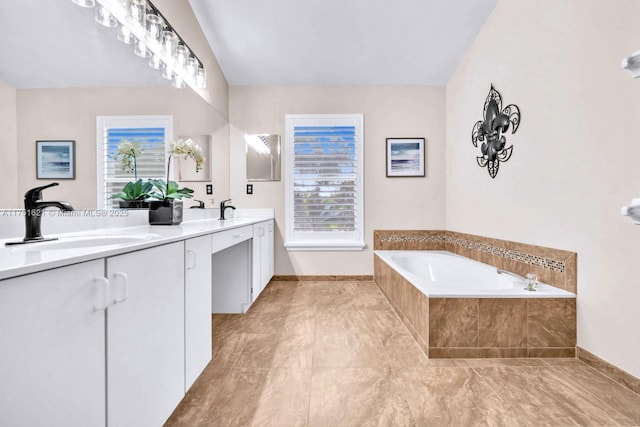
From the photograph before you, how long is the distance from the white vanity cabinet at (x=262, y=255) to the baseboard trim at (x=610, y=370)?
230cm

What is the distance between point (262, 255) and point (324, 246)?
0.89m

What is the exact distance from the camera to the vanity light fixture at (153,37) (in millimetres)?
1726

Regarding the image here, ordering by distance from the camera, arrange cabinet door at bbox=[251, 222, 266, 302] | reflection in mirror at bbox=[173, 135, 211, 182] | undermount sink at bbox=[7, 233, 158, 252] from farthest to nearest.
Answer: cabinet door at bbox=[251, 222, 266, 302]
reflection in mirror at bbox=[173, 135, 211, 182]
undermount sink at bbox=[7, 233, 158, 252]

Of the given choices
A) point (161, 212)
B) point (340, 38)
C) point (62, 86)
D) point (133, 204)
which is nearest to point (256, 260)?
point (161, 212)

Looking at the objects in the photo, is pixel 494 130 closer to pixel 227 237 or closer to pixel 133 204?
pixel 227 237

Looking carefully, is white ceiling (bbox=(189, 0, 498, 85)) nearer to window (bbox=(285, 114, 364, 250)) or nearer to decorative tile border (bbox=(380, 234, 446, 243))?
window (bbox=(285, 114, 364, 250))

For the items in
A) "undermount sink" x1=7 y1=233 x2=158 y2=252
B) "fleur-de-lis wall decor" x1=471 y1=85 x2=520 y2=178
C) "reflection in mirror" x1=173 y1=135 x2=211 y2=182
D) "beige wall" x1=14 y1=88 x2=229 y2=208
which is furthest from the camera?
"fleur-de-lis wall decor" x1=471 y1=85 x2=520 y2=178

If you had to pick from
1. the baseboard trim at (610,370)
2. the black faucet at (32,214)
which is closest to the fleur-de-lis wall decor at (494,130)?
the baseboard trim at (610,370)

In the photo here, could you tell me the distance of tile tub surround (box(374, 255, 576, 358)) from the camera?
1.80 m

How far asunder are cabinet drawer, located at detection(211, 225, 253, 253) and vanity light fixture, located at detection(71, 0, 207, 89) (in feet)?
4.09

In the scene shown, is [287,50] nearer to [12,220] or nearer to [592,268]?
[12,220]

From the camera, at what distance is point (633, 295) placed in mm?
1487

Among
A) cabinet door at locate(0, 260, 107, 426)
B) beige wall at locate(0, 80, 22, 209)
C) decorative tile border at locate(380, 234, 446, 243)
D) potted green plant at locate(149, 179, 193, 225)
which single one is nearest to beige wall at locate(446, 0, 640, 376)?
decorative tile border at locate(380, 234, 446, 243)

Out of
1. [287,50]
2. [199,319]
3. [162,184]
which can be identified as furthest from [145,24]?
[199,319]
